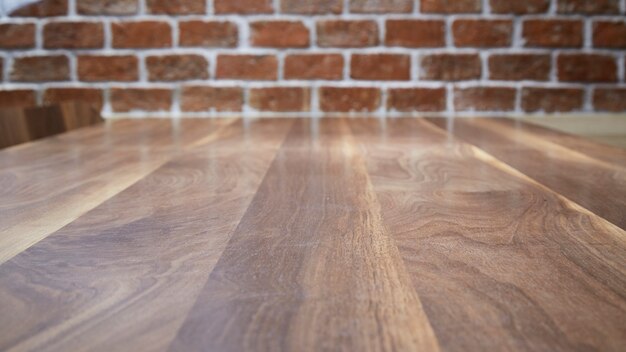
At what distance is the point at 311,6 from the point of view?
1.77 meters

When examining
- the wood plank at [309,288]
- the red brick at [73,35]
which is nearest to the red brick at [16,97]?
the red brick at [73,35]

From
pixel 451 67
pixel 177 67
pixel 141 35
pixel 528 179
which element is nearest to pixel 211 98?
pixel 177 67

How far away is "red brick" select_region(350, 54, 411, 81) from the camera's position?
1773 millimetres

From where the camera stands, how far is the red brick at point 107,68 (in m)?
1.79

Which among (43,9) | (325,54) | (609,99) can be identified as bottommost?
(609,99)

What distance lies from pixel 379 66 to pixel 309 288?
1476mm

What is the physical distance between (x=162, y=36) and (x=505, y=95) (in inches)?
33.0

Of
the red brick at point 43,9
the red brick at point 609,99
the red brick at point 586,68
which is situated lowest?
the red brick at point 609,99

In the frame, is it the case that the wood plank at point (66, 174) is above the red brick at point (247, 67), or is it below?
below

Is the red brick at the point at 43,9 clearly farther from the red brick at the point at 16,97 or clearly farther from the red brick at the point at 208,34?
the red brick at the point at 208,34

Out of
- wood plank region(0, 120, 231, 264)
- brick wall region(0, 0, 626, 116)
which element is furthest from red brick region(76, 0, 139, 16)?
wood plank region(0, 120, 231, 264)

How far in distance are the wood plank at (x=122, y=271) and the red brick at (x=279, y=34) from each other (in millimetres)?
1145

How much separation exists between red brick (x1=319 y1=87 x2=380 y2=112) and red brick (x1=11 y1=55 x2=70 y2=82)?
631 mm

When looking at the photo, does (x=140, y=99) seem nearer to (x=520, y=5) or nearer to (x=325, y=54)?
(x=325, y=54)
